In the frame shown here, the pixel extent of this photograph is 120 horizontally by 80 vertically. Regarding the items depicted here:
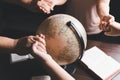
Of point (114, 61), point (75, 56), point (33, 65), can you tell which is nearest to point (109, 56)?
point (114, 61)

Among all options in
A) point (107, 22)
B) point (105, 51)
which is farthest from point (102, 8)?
point (105, 51)

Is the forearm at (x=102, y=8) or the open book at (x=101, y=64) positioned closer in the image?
the open book at (x=101, y=64)

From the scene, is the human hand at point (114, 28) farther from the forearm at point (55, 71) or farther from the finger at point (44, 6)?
the forearm at point (55, 71)

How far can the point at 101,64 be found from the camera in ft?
5.02

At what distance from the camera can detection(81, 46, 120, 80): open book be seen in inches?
57.9

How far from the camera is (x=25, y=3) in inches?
72.4

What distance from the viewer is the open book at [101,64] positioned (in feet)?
4.82

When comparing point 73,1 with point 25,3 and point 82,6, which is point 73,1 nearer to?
point 82,6

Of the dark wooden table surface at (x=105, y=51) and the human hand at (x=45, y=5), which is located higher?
the human hand at (x=45, y=5)

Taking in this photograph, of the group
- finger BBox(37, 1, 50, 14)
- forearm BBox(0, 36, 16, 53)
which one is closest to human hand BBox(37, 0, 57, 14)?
finger BBox(37, 1, 50, 14)

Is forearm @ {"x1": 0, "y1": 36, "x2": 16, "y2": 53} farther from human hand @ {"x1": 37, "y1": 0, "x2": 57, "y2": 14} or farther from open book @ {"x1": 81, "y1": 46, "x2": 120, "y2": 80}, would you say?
open book @ {"x1": 81, "y1": 46, "x2": 120, "y2": 80}

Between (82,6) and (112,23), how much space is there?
1.43 ft

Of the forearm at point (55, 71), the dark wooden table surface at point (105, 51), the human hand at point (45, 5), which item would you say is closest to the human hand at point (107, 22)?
the dark wooden table surface at point (105, 51)

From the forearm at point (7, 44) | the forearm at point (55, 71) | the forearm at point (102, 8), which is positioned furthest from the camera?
the forearm at point (102, 8)
